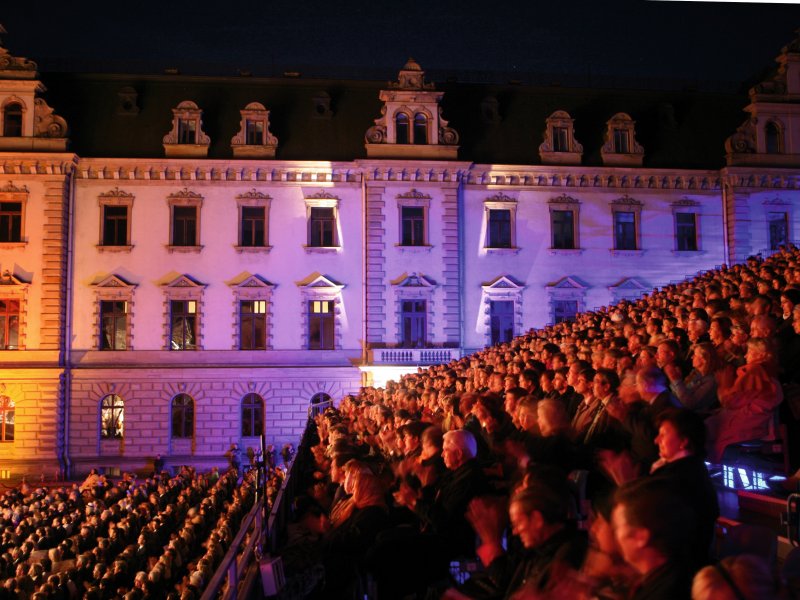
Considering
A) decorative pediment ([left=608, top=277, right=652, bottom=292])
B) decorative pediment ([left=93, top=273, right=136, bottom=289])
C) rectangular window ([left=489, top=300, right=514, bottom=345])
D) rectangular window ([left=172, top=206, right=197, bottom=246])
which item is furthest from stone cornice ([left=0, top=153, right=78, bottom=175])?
decorative pediment ([left=608, top=277, right=652, bottom=292])

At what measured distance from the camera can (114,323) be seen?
33.0 metres

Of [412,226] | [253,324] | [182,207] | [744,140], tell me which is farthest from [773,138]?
[182,207]

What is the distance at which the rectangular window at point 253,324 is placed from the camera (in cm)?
3331

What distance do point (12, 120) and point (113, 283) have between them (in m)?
8.12

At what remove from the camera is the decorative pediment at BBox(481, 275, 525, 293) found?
33.9 m

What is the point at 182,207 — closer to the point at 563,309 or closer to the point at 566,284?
the point at 566,284

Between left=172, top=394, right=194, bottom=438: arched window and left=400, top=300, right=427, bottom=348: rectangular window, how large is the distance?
9.31 meters

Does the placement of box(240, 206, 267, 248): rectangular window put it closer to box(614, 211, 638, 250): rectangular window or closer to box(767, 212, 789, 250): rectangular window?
box(614, 211, 638, 250): rectangular window

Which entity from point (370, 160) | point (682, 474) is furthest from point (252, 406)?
point (682, 474)

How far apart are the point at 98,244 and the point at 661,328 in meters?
26.4

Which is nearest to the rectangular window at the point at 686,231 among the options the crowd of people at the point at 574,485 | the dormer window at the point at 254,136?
the dormer window at the point at 254,136

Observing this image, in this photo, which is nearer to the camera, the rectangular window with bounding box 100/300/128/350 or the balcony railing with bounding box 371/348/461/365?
the balcony railing with bounding box 371/348/461/365

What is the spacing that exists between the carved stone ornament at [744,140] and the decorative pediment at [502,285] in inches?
454

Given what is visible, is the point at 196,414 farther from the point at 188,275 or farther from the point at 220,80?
the point at 220,80
